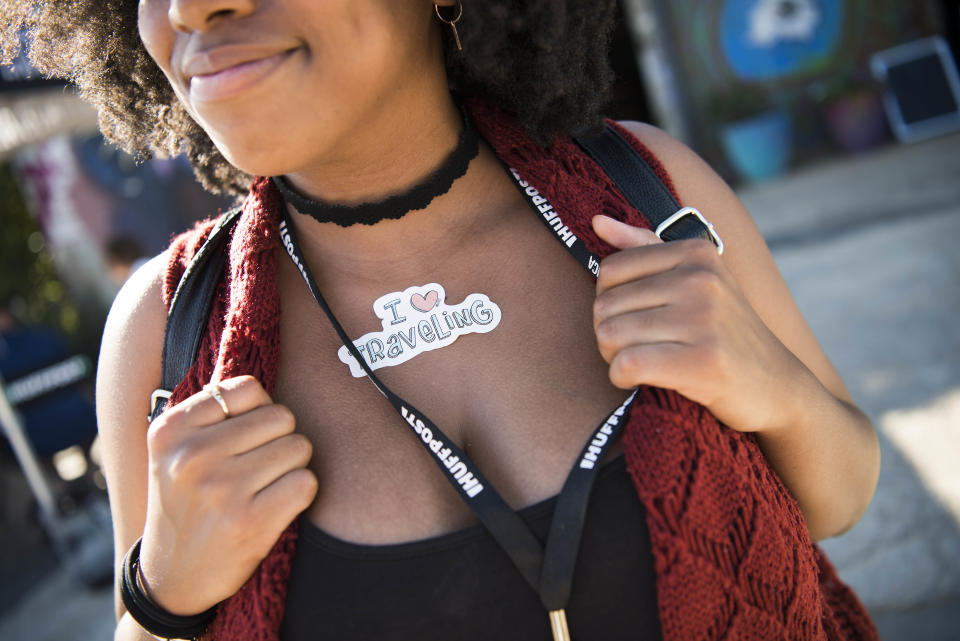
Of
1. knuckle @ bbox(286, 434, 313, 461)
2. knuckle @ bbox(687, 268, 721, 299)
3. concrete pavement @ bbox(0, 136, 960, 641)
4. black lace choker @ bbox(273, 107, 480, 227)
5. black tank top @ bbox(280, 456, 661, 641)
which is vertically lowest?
concrete pavement @ bbox(0, 136, 960, 641)

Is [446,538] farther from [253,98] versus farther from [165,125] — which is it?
[165,125]

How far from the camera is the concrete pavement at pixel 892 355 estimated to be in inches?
107

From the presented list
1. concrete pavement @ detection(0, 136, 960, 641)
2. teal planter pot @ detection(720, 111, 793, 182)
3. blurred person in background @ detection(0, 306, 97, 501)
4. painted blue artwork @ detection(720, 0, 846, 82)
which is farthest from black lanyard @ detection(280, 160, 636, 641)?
painted blue artwork @ detection(720, 0, 846, 82)

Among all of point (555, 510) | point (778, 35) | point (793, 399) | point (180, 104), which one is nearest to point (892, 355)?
point (793, 399)

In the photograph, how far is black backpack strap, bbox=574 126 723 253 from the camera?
1.32 m

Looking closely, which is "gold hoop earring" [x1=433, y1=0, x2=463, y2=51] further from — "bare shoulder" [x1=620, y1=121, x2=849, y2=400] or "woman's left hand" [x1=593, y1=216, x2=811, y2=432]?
"woman's left hand" [x1=593, y1=216, x2=811, y2=432]

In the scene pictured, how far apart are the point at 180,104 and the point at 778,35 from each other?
8255mm

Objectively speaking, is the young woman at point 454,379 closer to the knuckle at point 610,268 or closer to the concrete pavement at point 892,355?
the knuckle at point 610,268

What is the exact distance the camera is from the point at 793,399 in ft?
4.10

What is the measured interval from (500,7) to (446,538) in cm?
93

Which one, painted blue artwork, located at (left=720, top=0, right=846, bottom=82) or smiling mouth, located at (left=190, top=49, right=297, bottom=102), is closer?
smiling mouth, located at (left=190, top=49, right=297, bottom=102)

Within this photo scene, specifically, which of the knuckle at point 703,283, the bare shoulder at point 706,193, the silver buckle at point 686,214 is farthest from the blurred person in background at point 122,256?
the knuckle at point 703,283

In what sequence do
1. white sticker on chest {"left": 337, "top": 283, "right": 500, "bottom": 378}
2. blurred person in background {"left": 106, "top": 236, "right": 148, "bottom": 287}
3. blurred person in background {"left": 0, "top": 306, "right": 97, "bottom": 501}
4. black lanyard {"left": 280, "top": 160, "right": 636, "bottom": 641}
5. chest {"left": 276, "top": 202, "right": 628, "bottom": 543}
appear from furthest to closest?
blurred person in background {"left": 106, "top": 236, "right": 148, "bottom": 287}
blurred person in background {"left": 0, "top": 306, "right": 97, "bottom": 501}
white sticker on chest {"left": 337, "top": 283, "right": 500, "bottom": 378}
chest {"left": 276, "top": 202, "right": 628, "bottom": 543}
black lanyard {"left": 280, "top": 160, "right": 636, "bottom": 641}

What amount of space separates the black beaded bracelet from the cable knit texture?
0.03 metres
